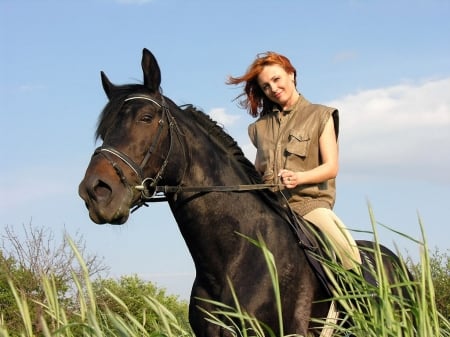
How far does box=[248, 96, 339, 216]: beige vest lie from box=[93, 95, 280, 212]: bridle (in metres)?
0.50

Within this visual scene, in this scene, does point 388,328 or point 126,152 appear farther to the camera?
point 126,152

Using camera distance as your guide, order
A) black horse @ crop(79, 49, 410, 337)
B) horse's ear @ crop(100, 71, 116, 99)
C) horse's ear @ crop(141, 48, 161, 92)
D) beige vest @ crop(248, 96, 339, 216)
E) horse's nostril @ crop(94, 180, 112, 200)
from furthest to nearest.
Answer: beige vest @ crop(248, 96, 339, 216), horse's ear @ crop(100, 71, 116, 99), horse's ear @ crop(141, 48, 161, 92), black horse @ crop(79, 49, 410, 337), horse's nostril @ crop(94, 180, 112, 200)

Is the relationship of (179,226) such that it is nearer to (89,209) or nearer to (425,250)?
(89,209)

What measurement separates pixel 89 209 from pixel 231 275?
1.20 metres

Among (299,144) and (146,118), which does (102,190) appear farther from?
(299,144)

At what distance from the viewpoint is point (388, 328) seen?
3064mm

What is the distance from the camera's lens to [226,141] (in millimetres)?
5992

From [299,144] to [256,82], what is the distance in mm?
824

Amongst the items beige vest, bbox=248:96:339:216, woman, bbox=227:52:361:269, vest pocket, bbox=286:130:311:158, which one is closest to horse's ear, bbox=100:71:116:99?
woman, bbox=227:52:361:269

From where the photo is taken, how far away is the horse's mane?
5.99 m

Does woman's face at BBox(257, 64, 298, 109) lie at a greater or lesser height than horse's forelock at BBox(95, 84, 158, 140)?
greater

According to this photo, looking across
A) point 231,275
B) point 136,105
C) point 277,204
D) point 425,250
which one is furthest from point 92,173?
point 425,250

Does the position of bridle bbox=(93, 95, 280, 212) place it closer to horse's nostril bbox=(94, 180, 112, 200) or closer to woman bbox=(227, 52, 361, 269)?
horse's nostril bbox=(94, 180, 112, 200)

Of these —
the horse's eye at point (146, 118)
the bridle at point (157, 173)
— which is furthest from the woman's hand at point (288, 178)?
the horse's eye at point (146, 118)
